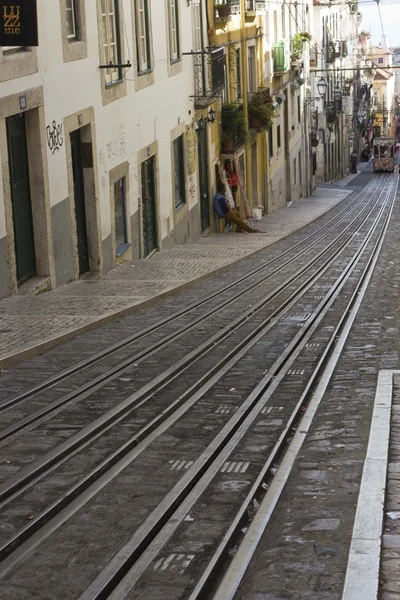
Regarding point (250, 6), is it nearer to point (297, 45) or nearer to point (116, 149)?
point (297, 45)

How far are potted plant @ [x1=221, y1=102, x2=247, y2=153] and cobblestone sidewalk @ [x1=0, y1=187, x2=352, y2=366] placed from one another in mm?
4748

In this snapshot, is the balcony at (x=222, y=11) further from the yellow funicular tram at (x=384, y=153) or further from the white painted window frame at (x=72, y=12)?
the yellow funicular tram at (x=384, y=153)

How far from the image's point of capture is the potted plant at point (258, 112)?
33031 millimetres

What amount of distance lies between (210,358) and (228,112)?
2093 cm

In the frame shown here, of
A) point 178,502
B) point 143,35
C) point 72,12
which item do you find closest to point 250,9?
point 143,35

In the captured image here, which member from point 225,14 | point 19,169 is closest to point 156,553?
point 19,169

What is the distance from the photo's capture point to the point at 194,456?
6.91 meters

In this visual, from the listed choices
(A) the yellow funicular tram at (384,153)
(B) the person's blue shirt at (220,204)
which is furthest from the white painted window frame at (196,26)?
(A) the yellow funicular tram at (384,153)

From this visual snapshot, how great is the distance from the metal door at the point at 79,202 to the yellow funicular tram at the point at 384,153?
59964 mm

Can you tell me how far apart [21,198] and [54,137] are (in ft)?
4.10

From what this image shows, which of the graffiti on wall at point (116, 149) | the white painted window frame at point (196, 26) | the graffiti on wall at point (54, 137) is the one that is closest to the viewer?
the graffiti on wall at point (54, 137)

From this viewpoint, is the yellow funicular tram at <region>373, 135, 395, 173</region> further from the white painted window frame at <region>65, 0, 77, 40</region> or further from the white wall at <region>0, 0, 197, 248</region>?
the white painted window frame at <region>65, 0, 77, 40</region>

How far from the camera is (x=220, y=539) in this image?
5.40 metres

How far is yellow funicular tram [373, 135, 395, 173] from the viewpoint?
74938mm
